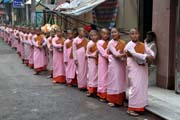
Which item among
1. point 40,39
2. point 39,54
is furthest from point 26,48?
point 40,39

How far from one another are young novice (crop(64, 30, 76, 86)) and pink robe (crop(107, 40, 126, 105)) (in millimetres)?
3060

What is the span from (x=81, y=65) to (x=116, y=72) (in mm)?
2346

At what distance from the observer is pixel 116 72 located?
9820mm

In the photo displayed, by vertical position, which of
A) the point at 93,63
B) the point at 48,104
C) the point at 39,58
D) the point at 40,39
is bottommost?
the point at 48,104

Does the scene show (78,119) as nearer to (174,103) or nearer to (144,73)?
(144,73)

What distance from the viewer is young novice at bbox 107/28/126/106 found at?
969 cm

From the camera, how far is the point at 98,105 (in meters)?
10.0

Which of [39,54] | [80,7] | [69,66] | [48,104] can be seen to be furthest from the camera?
[80,7]

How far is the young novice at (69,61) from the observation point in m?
12.9

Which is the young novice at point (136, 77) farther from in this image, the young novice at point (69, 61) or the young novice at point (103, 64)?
the young novice at point (69, 61)

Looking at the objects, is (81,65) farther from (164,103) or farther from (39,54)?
(39,54)

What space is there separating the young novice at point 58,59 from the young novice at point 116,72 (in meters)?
3.90

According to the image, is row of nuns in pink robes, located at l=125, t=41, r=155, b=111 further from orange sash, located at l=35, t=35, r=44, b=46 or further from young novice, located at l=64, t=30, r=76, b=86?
orange sash, located at l=35, t=35, r=44, b=46

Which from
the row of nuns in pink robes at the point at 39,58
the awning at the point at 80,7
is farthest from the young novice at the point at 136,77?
the row of nuns in pink robes at the point at 39,58
